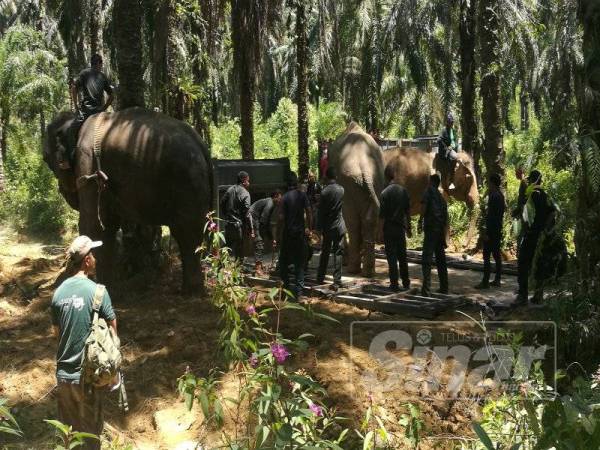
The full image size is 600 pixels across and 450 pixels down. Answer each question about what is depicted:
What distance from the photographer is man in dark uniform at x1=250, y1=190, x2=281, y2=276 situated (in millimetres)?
12469

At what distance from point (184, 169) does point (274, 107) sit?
45.9 meters

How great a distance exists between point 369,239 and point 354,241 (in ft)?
1.21

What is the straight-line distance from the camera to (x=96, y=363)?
17.4 feet

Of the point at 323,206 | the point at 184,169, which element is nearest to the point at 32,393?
the point at 184,169

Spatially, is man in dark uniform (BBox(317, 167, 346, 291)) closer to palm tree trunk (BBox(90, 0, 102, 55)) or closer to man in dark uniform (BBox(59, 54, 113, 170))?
man in dark uniform (BBox(59, 54, 113, 170))

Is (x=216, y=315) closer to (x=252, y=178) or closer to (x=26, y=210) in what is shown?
(x=252, y=178)

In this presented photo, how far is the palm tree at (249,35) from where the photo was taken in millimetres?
17203

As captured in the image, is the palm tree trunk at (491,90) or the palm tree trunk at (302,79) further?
the palm tree trunk at (302,79)

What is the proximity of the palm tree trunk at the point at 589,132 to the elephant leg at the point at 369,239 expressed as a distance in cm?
473

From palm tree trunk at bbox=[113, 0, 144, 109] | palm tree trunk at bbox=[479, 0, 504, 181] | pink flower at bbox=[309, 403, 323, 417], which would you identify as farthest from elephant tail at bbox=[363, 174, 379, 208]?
pink flower at bbox=[309, 403, 323, 417]

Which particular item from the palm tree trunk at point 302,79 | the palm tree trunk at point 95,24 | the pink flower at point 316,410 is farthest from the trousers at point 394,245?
the palm tree trunk at point 95,24

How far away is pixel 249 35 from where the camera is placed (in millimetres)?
17391

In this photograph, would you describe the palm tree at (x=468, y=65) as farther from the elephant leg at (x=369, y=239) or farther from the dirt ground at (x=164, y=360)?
the dirt ground at (x=164, y=360)

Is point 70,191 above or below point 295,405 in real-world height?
above
